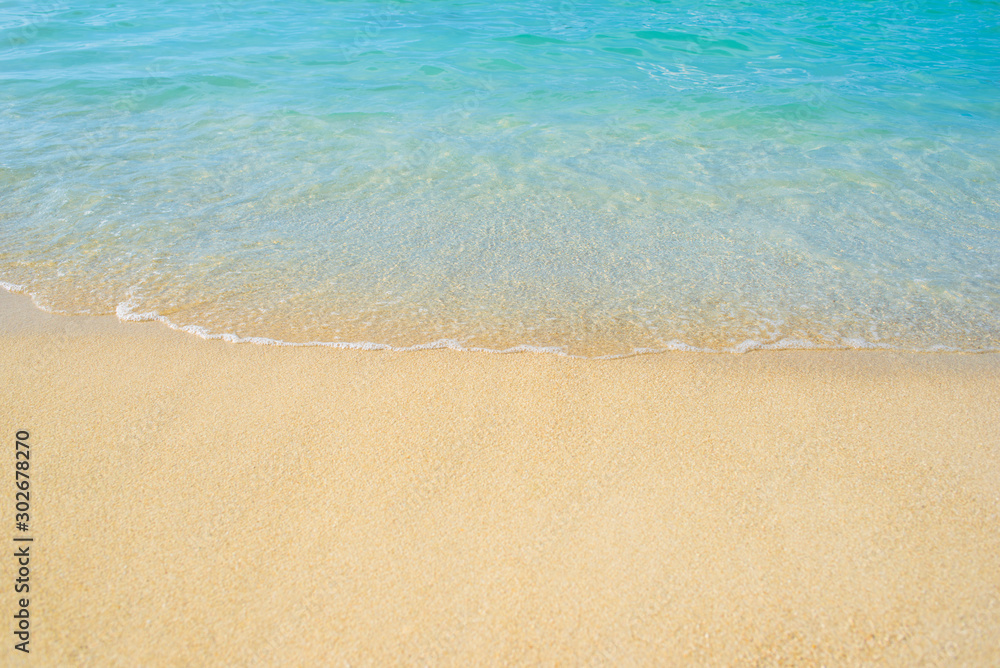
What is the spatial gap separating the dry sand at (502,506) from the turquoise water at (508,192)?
0.38 meters

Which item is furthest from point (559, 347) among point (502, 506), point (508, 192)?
point (508, 192)

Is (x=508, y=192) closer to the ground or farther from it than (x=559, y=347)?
farther from it

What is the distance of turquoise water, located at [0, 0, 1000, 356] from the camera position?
3414 millimetres

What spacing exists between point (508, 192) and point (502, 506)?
3.18 meters

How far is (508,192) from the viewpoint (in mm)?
4855

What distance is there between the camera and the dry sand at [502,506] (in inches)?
70.0

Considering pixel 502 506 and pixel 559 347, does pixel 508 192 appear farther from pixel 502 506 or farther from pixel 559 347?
pixel 502 506

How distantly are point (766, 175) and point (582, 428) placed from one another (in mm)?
3785

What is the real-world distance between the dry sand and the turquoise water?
15.0 inches

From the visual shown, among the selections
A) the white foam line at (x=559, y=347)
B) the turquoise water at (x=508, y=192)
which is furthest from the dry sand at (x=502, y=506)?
the turquoise water at (x=508, y=192)

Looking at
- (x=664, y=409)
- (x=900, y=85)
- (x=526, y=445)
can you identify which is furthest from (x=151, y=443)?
(x=900, y=85)

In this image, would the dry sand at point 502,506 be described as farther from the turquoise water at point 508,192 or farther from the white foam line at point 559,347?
the turquoise water at point 508,192

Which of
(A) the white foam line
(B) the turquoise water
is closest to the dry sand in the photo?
(A) the white foam line

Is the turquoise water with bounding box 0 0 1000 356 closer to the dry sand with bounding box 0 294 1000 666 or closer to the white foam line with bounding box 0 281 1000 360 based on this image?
the white foam line with bounding box 0 281 1000 360
